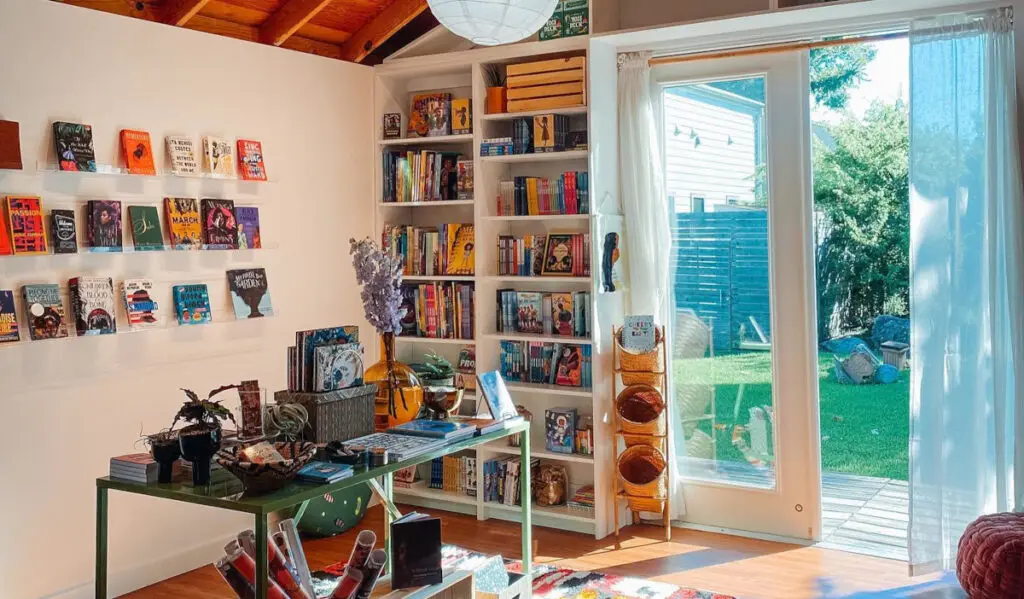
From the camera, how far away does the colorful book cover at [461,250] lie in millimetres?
5156

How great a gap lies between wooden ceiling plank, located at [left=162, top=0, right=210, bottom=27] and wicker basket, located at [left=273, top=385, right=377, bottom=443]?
212 centimetres

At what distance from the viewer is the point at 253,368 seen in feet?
15.4

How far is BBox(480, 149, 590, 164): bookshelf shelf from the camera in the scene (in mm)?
4766

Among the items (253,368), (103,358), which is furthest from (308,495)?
(253,368)

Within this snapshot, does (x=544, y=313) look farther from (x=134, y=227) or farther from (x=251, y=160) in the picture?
(x=134, y=227)

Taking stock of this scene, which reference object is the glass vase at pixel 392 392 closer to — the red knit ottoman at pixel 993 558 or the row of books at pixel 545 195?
the row of books at pixel 545 195

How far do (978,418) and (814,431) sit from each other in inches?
31.8

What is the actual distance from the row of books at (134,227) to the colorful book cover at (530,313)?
4.61ft

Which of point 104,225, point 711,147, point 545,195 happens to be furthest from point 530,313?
point 104,225

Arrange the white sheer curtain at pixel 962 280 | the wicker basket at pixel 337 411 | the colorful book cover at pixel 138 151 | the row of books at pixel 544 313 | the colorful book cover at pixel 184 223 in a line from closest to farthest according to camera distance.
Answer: the wicker basket at pixel 337 411 < the white sheer curtain at pixel 962 280 < the colorful book cover at pixel 138 151 < the colorful book cover at pixel 184 223 < the row of books at pixel 544 313

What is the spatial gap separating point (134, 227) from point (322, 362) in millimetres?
1569

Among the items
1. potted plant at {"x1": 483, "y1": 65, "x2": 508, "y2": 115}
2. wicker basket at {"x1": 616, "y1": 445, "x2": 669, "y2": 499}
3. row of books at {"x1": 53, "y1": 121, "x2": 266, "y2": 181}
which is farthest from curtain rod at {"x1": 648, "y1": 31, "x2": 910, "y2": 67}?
row of books at {"x1": 53, "y1": 121, "x2": 266, "y2": 181}

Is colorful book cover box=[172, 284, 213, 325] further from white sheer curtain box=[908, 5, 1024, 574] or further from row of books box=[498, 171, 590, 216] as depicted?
A: white sheer curtain box=[908, 5, 1024, 574]

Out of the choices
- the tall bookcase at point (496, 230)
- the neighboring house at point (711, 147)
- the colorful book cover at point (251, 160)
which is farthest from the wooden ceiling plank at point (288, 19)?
the neighboring house at point (711, 147)
